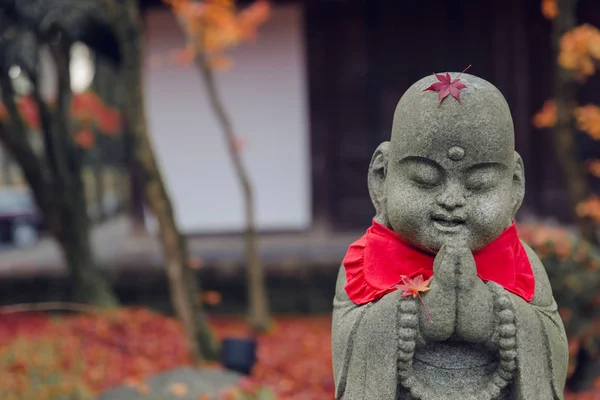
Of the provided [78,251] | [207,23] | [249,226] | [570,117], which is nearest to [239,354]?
[249,226]

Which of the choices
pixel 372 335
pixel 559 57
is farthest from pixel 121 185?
pixel 372 335

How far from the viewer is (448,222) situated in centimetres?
261

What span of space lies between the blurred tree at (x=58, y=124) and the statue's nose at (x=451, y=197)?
6.04m

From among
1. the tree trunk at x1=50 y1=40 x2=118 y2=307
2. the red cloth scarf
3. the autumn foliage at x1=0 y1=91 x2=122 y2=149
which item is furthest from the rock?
the autumn foliage at x1=0 y1=91 x2=122 y2=149

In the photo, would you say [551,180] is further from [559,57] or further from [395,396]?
[395,396]

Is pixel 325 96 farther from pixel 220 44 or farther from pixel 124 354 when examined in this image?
pixel 124 354

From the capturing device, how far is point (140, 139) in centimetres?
637

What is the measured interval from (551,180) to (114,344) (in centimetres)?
644

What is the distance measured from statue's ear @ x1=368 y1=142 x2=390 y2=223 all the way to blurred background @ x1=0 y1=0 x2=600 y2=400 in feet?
10.1

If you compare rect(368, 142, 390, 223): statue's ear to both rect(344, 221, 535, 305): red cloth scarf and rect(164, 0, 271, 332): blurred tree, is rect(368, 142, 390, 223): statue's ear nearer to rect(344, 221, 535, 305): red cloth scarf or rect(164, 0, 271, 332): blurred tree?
rect(344, 221, 535, 305): red cloth scarf

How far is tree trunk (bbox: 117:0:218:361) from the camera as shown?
6371 mm

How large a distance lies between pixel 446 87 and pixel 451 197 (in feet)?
1.30

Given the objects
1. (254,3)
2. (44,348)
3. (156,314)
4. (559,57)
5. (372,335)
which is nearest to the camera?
(372,335)

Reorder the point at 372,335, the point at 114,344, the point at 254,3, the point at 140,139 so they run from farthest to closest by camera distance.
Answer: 1. the point at 254,3
2. the point at 114,344
3. the point at 140,139
4. the point at 372,335
